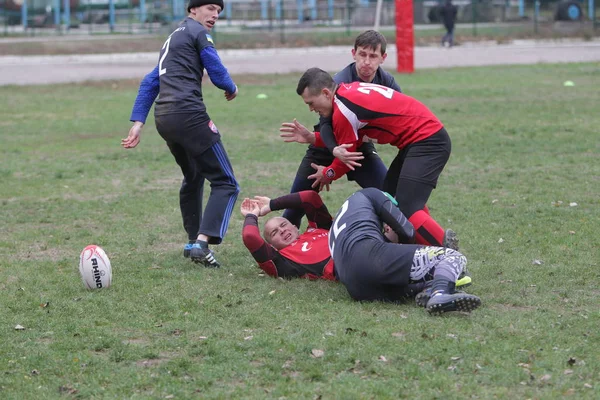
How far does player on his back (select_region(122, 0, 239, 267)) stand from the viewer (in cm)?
736

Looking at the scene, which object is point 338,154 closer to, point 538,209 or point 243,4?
point 538,209

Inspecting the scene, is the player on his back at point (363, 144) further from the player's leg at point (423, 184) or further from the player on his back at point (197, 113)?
the player on his back at point (197, 113)

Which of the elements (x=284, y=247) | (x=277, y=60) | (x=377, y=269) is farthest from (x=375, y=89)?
(x=277, y=60)

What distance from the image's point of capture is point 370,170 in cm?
756

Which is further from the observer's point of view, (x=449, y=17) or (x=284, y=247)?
(x=449, y=17)

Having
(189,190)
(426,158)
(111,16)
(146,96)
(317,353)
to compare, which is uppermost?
(111,16)

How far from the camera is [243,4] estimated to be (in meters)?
44.6

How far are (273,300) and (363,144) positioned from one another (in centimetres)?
177

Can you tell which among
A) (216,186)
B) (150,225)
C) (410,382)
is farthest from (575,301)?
(150,225)

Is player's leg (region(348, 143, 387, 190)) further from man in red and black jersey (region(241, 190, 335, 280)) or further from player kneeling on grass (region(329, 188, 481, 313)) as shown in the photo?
player kneeling on grass (region(329, 188, 481, 313))

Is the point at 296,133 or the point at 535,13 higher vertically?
the point at 535,13

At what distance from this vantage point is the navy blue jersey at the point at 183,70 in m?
7.37

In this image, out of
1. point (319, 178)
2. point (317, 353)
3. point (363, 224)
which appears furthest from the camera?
point (319, 178)

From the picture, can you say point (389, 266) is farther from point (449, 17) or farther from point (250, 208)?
point (449, 17)
